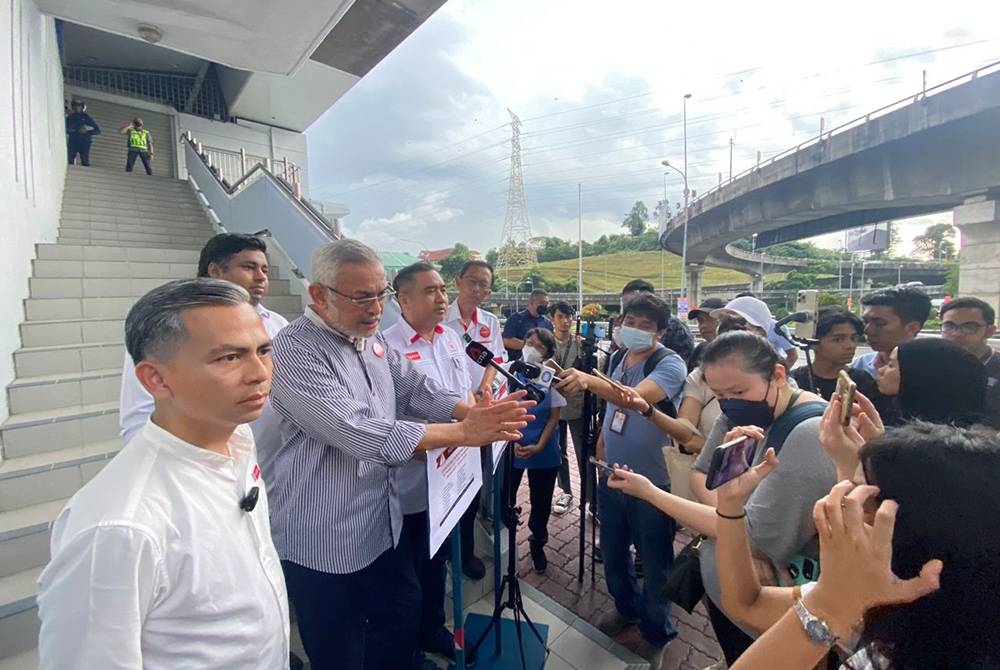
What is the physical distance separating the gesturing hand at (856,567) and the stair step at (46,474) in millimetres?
3975

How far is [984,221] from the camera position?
9.73 meters

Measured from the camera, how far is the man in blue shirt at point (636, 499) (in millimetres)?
2535

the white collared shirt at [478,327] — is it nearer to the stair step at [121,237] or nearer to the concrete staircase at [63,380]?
the concrete staircase at [63,380]

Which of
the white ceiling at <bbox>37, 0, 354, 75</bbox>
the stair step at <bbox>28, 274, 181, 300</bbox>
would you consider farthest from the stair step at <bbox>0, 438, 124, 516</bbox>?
the white ceiling at <bbox>37, 0, 354, 75</bbox>

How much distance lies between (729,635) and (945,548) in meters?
1.19

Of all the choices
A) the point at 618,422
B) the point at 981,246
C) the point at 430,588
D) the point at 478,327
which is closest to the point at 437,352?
the point at 478,327

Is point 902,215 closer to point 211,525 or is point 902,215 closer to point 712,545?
point 712,545

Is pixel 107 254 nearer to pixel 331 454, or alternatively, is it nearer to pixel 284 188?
pixel 284 188

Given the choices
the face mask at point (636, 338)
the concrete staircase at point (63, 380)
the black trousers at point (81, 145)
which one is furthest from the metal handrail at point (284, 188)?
the face mask at point (636, 338)

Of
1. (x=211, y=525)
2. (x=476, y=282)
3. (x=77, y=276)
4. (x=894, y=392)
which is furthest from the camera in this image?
(x=77, y=276)

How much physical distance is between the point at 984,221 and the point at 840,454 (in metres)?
13.1

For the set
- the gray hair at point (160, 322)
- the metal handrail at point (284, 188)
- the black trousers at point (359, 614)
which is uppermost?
the metal handrail at point (284, 188)

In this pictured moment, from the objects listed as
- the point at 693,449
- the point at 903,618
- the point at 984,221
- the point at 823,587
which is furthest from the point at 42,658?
the point at 984,221

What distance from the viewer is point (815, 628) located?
0.91 meters
